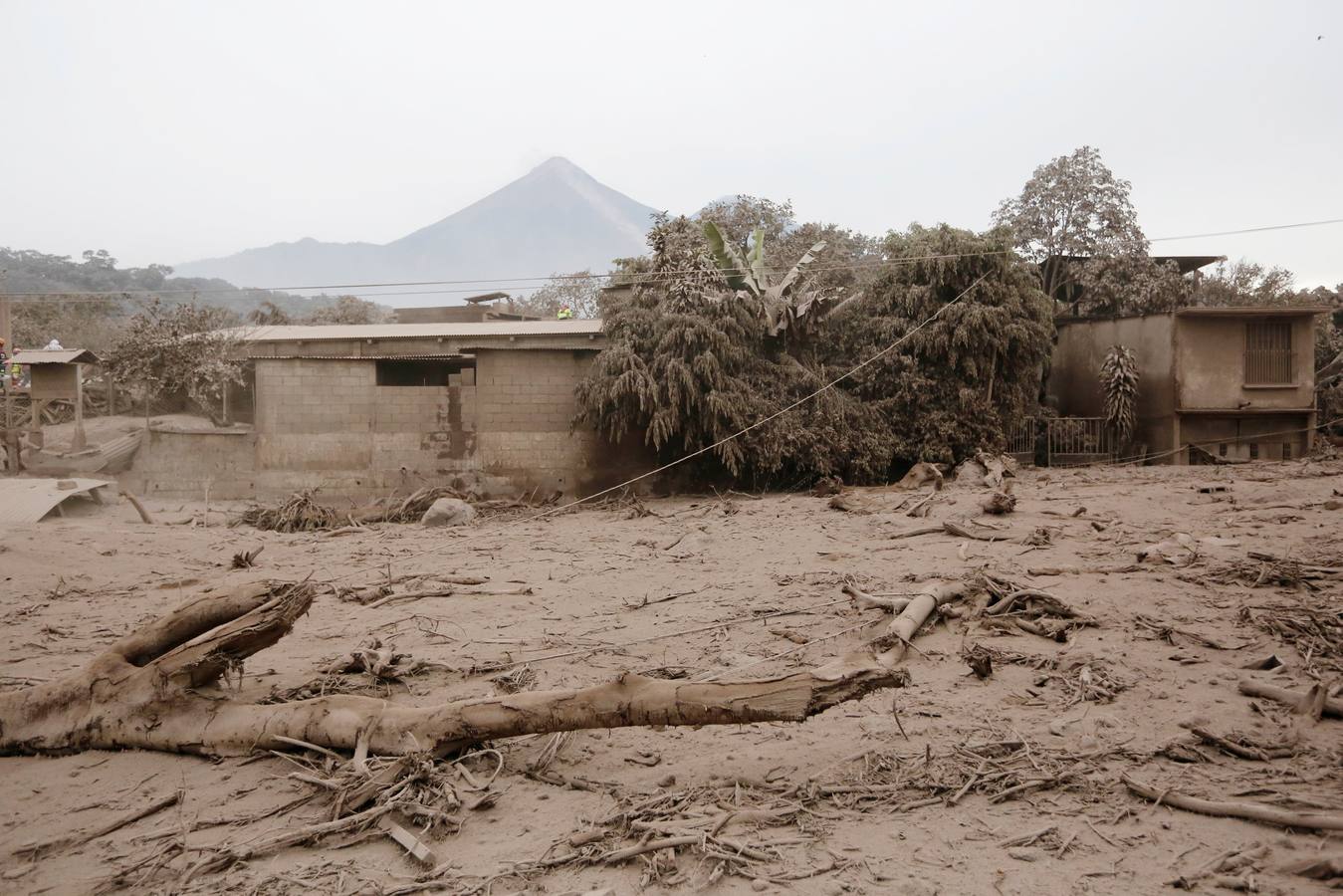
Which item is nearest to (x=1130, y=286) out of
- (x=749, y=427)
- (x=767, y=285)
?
(x=767, y=285)

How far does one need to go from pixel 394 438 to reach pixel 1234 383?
20742 mm

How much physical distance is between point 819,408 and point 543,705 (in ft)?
48.0

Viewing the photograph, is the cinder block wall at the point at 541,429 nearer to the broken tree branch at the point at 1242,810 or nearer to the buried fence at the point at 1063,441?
the buried fence at the point at 1063,441

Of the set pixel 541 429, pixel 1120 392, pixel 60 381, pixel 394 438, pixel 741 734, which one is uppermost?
pixel 60 381

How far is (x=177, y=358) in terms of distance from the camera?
843 inches

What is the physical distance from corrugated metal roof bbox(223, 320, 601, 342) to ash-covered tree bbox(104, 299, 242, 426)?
0.95m

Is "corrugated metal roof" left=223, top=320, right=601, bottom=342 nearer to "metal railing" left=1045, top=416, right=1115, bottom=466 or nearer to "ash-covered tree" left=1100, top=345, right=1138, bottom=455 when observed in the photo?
"metal railing" left=1045, top=416, right=1115, bottom=466

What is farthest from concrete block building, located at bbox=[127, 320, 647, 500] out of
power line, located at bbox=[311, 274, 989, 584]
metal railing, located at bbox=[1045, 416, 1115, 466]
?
metal railing, located at bbox=[1045, 416, 1115, 466]

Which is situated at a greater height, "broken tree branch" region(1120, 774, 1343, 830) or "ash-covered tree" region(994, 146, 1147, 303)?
"ash-covered tree" region(994, 146, 1147, 303)

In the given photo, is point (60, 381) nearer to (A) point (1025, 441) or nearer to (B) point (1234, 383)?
(A) point (1025, 441)

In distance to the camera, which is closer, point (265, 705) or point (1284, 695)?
→ point (1284, 695)

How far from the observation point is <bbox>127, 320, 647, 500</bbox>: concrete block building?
18203 mm

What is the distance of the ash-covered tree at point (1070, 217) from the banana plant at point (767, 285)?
487 inches

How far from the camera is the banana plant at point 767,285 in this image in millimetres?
19141
